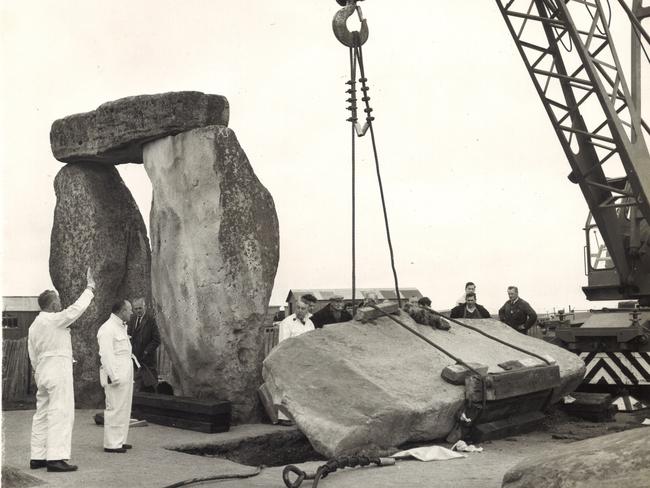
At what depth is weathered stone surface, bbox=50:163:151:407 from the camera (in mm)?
10453

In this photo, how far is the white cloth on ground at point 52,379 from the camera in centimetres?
644

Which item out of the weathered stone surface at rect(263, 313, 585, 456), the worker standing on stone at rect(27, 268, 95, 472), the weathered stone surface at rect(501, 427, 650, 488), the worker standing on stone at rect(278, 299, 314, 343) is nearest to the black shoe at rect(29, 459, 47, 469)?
the worker standing on stone at rect(27, 268, 95, 472)

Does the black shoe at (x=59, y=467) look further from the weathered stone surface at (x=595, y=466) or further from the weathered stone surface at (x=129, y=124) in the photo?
the weathered stone surface at (x=129, y=124)

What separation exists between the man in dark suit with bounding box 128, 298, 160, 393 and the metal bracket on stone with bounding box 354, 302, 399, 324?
10.2 feet

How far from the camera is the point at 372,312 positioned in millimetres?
7867

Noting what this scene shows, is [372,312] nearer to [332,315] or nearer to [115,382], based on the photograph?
[332,315]

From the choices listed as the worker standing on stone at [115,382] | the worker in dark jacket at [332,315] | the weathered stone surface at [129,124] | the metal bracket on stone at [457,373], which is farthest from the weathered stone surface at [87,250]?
the metal bracket on stone at [457,373]

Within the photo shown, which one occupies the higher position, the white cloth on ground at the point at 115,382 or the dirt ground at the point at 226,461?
the white cloth on ground at the point at 115,382

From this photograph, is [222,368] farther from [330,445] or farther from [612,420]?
[612,420]

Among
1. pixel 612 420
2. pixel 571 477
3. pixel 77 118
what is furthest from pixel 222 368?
pixel 571 477

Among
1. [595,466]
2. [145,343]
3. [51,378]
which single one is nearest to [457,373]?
[595,466]

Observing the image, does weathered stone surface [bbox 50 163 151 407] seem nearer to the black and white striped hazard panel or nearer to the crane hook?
the crane hook

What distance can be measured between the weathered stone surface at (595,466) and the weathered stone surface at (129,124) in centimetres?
597

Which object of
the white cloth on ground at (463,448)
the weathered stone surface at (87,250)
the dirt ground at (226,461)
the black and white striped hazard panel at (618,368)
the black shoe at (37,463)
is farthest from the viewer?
the weathered stone surface at (87,250)
